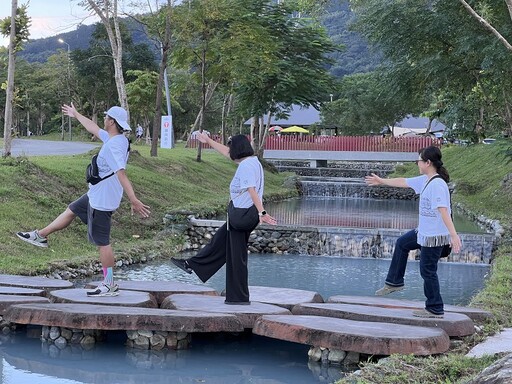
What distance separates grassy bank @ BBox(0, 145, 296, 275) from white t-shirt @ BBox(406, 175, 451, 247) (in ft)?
19.2

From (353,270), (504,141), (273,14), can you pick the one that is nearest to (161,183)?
(353,270)

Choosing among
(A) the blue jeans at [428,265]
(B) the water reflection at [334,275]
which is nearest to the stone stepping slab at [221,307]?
(A) the blue jeans at [428,265]

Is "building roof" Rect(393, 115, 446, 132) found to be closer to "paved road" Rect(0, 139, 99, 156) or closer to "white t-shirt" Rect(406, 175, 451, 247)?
"paved road" Rect(0, 139, 99, 156)

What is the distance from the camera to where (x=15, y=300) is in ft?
25.3

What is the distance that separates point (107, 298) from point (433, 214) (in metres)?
3.30

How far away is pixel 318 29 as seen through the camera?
36.6 m

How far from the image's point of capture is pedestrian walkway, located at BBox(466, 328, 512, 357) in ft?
20.6

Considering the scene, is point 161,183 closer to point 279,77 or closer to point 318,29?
point 279,77

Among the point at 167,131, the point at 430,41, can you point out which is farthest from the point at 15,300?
the point at 430,41

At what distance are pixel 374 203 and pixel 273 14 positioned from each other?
31.1 ft

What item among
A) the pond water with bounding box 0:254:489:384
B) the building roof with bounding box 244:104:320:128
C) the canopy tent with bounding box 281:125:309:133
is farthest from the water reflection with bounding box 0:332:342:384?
the building roof with bounding box 244:104:320:128

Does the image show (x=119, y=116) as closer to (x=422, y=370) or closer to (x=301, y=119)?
(x=422, y=370)

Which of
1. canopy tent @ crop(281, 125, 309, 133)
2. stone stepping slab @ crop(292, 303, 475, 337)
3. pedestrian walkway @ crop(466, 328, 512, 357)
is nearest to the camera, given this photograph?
pedestrian walkway @ crop(466, 328, 512, 357)

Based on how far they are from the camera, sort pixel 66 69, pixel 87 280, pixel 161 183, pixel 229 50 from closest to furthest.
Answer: pixel 87 280
pixel 161 183
pixel 229 50
pixel 66 69
